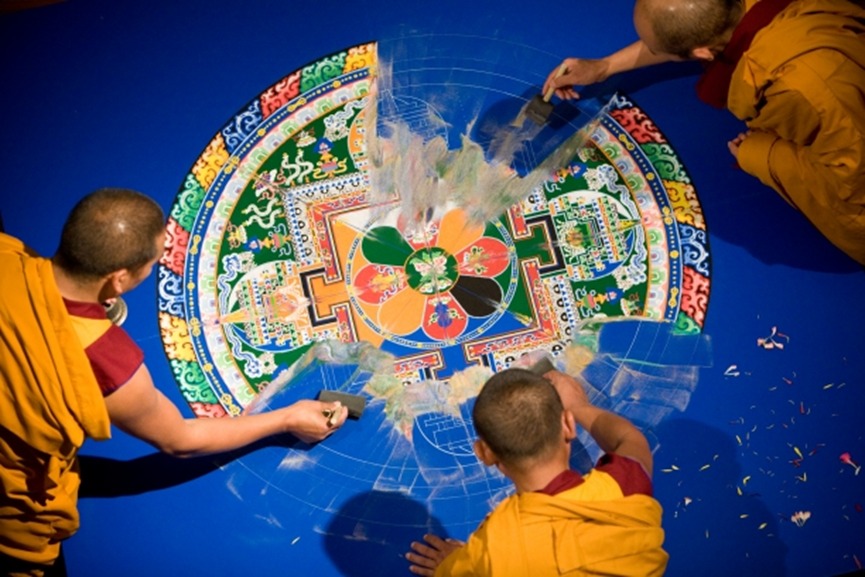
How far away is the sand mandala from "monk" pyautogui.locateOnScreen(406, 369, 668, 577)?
77cm

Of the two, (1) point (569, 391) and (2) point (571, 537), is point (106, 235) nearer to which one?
(2) point (571, 537)

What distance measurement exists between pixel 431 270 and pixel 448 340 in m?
0.30

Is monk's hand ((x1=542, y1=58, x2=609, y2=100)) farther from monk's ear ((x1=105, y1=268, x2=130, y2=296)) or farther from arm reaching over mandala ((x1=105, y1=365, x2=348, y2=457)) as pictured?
monk's ear ((x1=105, y1=268, x2=130, y2=296))

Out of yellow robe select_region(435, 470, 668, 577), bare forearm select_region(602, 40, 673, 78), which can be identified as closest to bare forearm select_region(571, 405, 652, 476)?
yellow robe select_region(435, 470, 668, 577)

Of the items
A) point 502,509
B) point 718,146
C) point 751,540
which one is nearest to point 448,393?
point 502,509

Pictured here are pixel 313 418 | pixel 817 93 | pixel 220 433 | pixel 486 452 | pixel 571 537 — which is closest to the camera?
pixel 571 537

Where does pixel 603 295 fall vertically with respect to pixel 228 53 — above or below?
below

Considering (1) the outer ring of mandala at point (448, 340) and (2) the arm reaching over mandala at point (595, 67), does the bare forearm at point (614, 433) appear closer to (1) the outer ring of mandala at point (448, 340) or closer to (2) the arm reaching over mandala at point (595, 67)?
(1) the outer ring of mandala at point (448, 340)

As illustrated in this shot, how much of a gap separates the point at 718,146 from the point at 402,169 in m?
1.35

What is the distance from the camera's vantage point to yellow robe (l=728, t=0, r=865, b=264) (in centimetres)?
323

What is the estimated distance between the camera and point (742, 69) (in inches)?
131

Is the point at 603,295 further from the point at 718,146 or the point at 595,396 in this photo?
the point at 718,146

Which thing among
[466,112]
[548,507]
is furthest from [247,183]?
[548,507]

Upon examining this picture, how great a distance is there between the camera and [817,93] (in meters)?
3.24
